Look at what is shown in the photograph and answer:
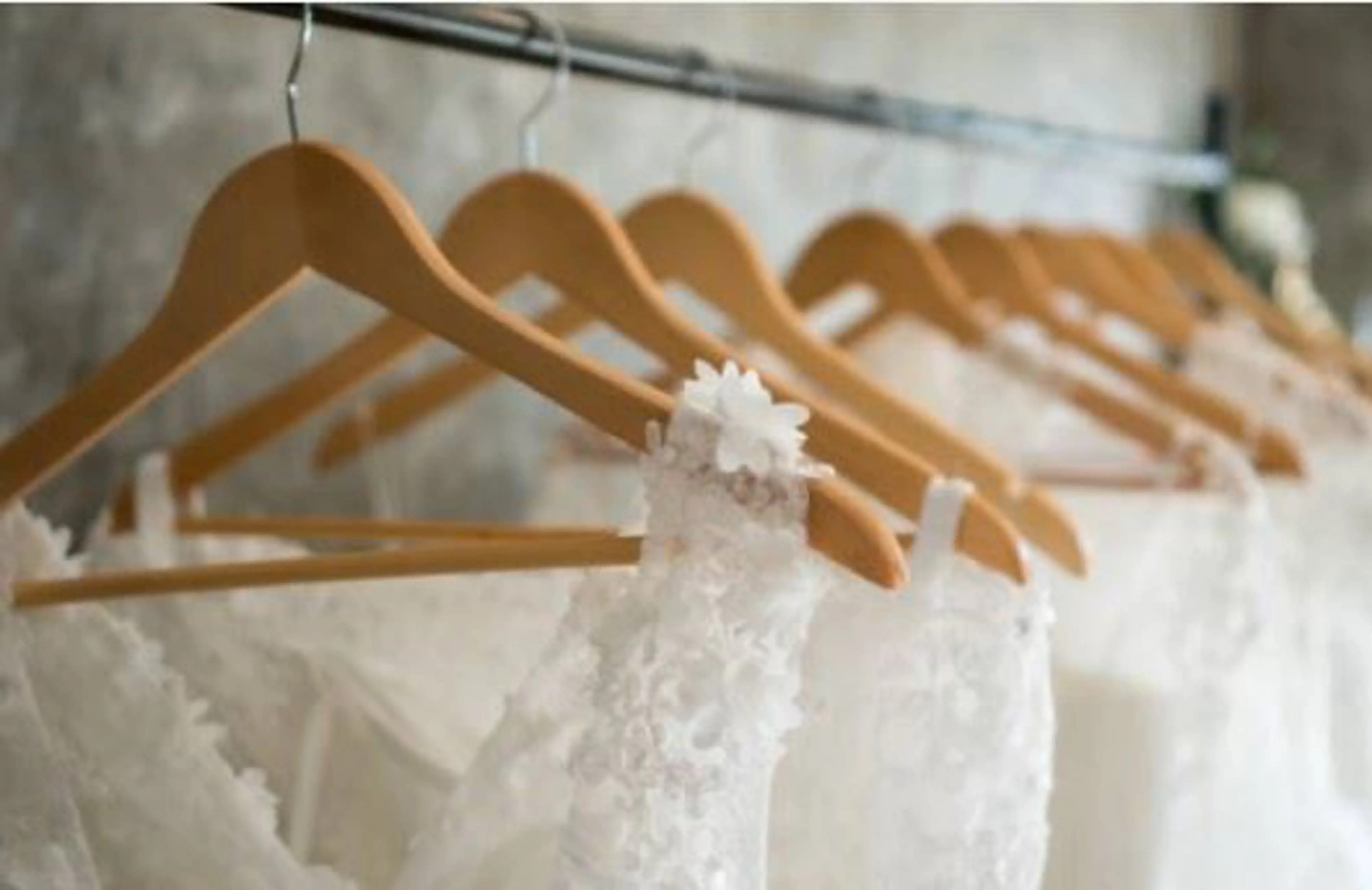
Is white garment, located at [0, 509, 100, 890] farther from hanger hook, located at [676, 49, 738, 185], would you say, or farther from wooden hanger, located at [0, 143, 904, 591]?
hanger hook, located at [676, 49, 738, 185]

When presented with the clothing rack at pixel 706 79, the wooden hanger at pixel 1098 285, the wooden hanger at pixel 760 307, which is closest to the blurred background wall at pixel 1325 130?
the clothing rack at pixel 706 79

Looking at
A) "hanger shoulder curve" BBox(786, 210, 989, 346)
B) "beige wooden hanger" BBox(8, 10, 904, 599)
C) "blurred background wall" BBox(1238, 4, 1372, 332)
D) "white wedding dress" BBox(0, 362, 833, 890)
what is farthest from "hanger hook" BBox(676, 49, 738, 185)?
"blurred background wall" BBox(1238, 4, 1372, 332)

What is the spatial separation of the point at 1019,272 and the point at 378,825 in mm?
636

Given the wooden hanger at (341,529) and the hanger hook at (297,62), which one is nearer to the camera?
the hanger hook at (297,62)

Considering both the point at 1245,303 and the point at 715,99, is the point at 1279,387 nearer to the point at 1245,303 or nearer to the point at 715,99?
the point at 1245,303

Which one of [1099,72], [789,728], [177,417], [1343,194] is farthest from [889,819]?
[1343,194]

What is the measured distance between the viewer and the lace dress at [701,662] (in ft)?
2.11

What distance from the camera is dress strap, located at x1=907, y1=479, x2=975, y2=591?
0.76m

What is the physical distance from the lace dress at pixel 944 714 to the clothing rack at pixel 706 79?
1.03 feet

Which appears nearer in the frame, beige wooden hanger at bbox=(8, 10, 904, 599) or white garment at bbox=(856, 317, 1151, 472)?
beige wooden hanger at bbox=(8, 10, 904, 599)

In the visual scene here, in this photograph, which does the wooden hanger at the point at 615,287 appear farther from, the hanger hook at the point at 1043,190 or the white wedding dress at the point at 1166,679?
the hanger hook at the point at 1043,190

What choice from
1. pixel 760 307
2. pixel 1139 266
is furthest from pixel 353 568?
pixel 1139 266

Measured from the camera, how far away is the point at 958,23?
82.6 inches

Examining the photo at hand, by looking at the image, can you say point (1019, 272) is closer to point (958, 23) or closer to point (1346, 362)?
point (1346, 362)
